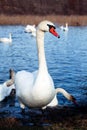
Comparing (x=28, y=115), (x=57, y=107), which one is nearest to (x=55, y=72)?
(x=57, y=107)

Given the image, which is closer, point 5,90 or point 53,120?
point 53,120

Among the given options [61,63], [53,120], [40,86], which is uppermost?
[40,86]

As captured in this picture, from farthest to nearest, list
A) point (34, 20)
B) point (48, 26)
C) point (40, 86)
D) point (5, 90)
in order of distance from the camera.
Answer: point (34, 20) < point (5, 90) < point (48, 26) < point (40, 86)

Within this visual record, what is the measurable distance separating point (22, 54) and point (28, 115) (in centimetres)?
1108

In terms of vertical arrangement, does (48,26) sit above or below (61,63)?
above

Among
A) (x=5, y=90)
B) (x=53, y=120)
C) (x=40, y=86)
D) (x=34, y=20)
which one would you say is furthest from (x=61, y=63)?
(x=34, y=20)

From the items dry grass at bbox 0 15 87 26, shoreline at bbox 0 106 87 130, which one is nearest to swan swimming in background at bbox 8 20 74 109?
shoreline at bbox 0 106 87 130

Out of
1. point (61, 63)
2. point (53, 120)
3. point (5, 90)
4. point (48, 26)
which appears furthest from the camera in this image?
point (61, 63)

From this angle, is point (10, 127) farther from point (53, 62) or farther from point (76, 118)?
point (53, 62)

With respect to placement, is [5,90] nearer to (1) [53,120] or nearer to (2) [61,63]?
(1) [53,120]

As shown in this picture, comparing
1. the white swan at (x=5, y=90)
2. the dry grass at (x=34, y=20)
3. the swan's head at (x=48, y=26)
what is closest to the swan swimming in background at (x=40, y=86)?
the swan's head at (x=48, y=26)

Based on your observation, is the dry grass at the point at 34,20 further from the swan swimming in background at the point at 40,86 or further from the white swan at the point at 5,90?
the swan swimming in background at the point at 40,86

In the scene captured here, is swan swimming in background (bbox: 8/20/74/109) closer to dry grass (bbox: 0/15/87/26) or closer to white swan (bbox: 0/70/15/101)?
white swan (bbox: 0/70/15/101)

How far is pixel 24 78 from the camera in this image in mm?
7672
